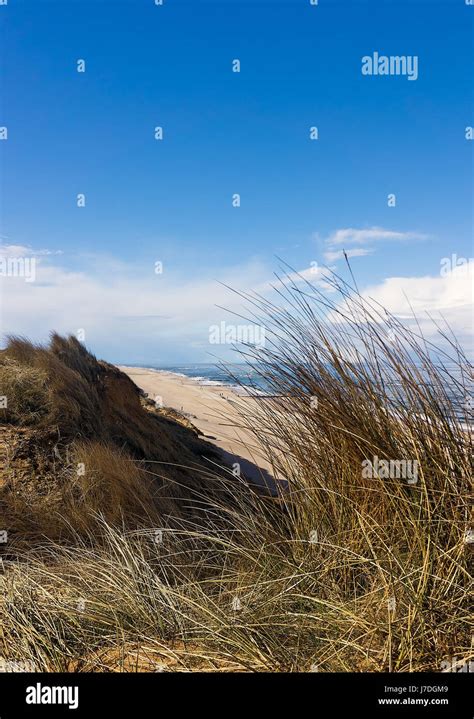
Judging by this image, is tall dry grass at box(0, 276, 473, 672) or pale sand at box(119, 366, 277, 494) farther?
pale sand at box(119, 366, 277, 494)

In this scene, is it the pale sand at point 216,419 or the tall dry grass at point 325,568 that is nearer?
the tall dry grass at point 325,568

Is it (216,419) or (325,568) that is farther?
(216,419)

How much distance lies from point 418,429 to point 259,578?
1083mm

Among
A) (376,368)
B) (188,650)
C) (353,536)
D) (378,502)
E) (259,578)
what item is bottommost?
(188,650)
